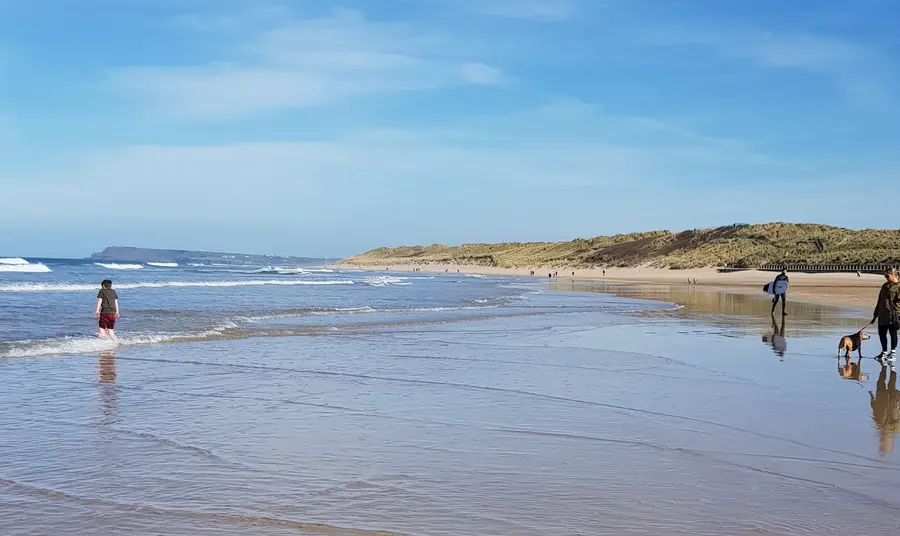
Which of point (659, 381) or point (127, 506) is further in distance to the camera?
point (659, 381)

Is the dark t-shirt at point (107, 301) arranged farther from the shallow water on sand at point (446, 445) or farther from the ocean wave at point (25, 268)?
the ocean wave at point (25, 268)

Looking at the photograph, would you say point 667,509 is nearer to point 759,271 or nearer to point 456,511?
point 456,511

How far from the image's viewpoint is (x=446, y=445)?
23.0 ft

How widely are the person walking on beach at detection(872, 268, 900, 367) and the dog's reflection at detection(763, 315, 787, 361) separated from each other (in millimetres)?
1546

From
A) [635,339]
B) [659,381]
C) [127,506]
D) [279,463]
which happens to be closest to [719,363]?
[659,381]

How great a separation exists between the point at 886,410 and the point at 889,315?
4.69 metres

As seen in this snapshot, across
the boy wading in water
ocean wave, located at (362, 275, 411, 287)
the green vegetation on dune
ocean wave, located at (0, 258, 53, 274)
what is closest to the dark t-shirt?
the boy wading in water

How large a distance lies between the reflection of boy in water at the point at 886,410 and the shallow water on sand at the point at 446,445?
40 millimetres

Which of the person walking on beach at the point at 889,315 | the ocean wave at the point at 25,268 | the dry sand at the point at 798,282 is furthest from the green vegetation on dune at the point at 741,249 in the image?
the ocean wave at the point at 25,268

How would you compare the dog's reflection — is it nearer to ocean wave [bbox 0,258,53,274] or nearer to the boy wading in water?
the boy wading in water

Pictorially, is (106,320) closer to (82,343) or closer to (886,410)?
(82,343)

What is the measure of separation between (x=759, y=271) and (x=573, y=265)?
37.1 m

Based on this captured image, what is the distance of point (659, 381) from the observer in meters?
10.7

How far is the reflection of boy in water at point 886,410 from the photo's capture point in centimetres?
724
